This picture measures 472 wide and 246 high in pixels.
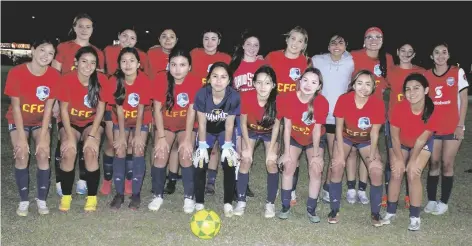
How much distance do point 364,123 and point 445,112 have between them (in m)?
1.04

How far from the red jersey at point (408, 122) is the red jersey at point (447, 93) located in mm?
422

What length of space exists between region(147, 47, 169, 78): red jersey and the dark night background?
0.35 metres

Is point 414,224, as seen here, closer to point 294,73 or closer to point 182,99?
point 294,73

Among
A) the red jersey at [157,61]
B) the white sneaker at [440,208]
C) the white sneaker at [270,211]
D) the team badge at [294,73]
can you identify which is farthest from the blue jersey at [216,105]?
the white sneaker at [440,208]

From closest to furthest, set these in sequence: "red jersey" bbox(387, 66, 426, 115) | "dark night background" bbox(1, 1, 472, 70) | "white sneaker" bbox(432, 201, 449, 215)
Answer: "white sneaker" bbox(432, 201, 449, 215), "red jersey" bbox(387, 66, 426, 115), "dark night background" bbox(1, 1, 472, 70)

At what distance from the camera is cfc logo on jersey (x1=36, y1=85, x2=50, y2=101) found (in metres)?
4.87

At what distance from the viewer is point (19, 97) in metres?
4.81

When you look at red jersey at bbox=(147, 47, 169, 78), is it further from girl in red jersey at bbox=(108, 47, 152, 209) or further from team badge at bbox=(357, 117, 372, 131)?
team badge at bbox=(357, 117, 372, 131)

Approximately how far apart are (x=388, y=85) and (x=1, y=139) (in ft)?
23.9

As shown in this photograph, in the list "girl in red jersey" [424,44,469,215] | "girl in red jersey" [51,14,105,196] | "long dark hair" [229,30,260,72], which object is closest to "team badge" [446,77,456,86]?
"girl in red jersey" [424,44,469,215]

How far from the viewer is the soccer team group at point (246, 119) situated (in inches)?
189

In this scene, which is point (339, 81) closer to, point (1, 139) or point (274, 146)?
point (274, 146)

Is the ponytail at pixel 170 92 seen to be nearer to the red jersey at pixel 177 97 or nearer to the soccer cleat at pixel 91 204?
the red jersey at pixel 177 97

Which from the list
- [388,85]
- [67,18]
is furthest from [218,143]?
[67,18]
